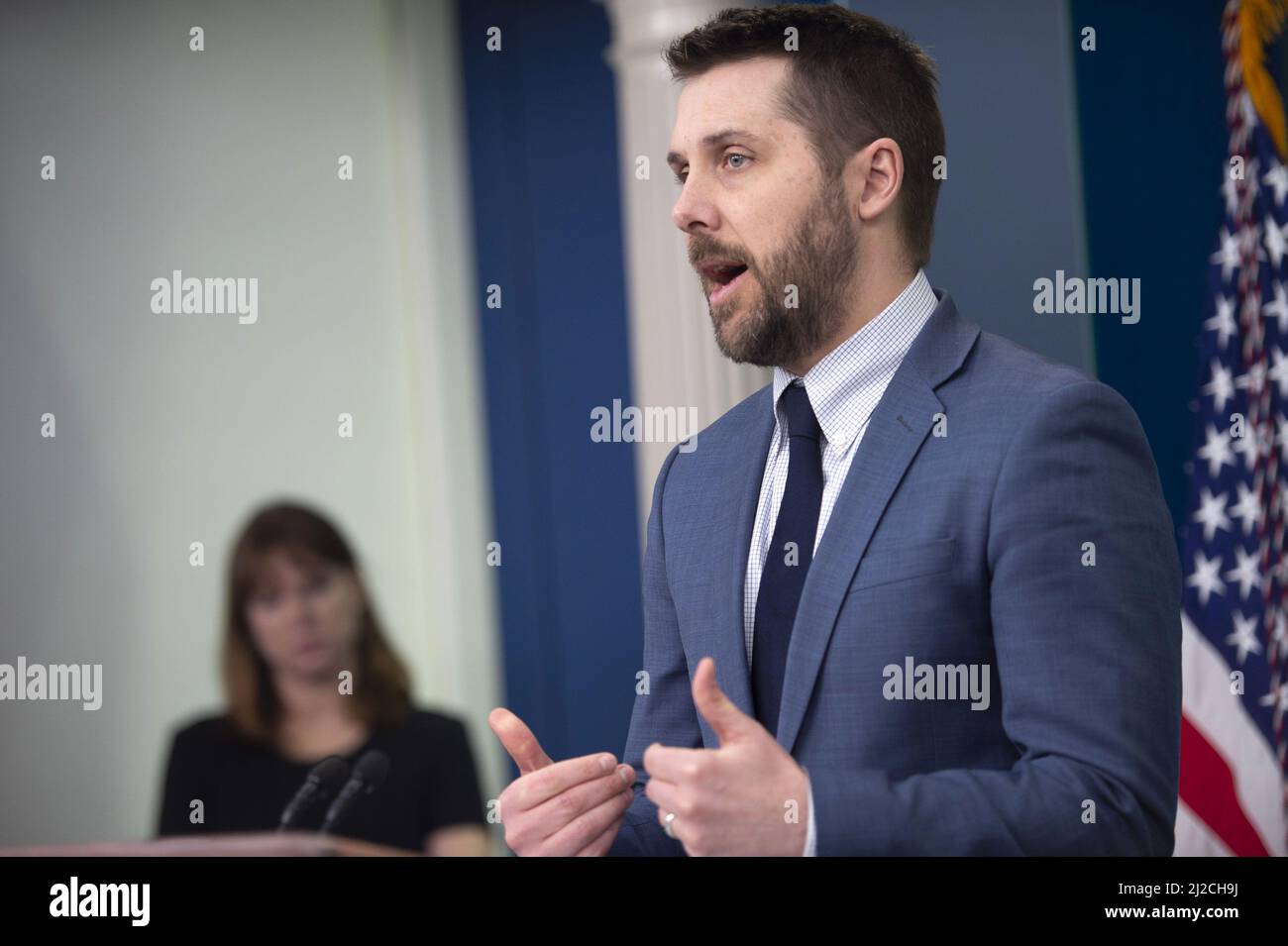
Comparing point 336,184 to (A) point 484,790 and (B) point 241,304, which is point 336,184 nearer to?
(B) point 241,304

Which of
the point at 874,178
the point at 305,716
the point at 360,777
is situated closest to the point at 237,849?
the point at 360,777

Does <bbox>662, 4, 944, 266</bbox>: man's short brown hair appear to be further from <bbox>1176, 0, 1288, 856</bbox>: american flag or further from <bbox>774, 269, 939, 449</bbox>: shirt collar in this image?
<bbox>1176, 0, 1288, 856</bbox>: american flag

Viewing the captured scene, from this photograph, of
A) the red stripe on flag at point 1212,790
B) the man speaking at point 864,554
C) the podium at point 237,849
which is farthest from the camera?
the red stripe on flag at point 1212,790

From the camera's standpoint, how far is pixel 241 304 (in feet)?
17.2

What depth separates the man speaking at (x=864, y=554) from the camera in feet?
5.58

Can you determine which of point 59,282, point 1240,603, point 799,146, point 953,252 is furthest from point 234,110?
point 1240,603

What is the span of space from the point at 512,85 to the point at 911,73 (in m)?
2.54

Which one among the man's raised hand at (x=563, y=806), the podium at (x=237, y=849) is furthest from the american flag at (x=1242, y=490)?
the podium at (x=237, y=849)

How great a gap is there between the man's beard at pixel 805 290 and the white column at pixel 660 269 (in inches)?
49.6

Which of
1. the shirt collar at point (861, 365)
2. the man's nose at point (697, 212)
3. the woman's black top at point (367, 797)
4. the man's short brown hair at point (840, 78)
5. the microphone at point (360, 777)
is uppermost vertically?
the man's short brown hair at point (840, 78)

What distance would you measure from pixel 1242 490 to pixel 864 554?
1.66 m

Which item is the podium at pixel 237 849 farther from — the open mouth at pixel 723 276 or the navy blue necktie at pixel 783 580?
the open mouth at pixel 723 276

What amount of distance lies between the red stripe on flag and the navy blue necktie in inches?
61.5

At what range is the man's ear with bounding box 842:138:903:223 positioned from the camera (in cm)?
216
